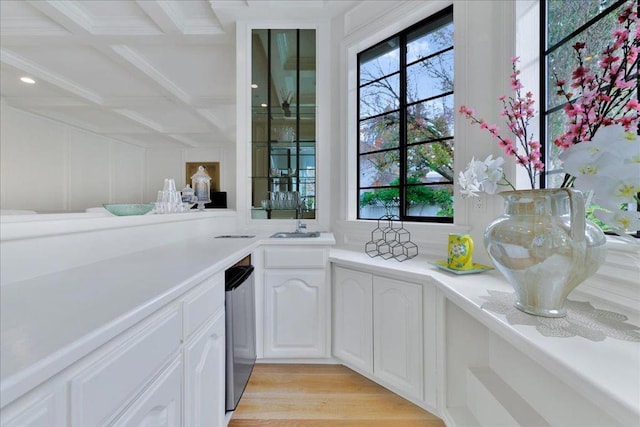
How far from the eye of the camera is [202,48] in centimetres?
293

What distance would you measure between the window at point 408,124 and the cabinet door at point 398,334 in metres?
0.65

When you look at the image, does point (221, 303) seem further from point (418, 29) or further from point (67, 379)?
point (418, 29)

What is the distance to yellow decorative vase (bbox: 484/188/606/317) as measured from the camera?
2.40ft

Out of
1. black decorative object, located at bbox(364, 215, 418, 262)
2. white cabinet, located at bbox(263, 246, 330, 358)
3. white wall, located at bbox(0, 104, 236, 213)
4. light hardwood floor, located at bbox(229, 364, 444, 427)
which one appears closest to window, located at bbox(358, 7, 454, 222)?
black decorative object, located at bbox(364, 215, 418, 262)

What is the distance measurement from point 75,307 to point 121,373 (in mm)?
167

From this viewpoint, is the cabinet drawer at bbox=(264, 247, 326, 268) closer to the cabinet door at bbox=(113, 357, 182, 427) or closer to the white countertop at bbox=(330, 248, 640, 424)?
the white countertop at bbox=(330, 248, 640, 424)

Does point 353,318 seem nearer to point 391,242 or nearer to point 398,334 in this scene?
point 398,334

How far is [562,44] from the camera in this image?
4.33 feet

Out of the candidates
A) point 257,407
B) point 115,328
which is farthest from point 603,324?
point 257,407

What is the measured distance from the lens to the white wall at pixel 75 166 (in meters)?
4.58

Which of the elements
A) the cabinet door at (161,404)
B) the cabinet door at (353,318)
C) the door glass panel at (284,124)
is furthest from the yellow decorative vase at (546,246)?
the door glass panel at (284,124)

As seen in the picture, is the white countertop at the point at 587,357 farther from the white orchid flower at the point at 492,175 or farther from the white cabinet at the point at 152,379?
the white cabinet at the point at 152,379

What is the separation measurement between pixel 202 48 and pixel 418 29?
2.21m

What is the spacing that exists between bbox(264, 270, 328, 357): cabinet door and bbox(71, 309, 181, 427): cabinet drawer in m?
1.11
